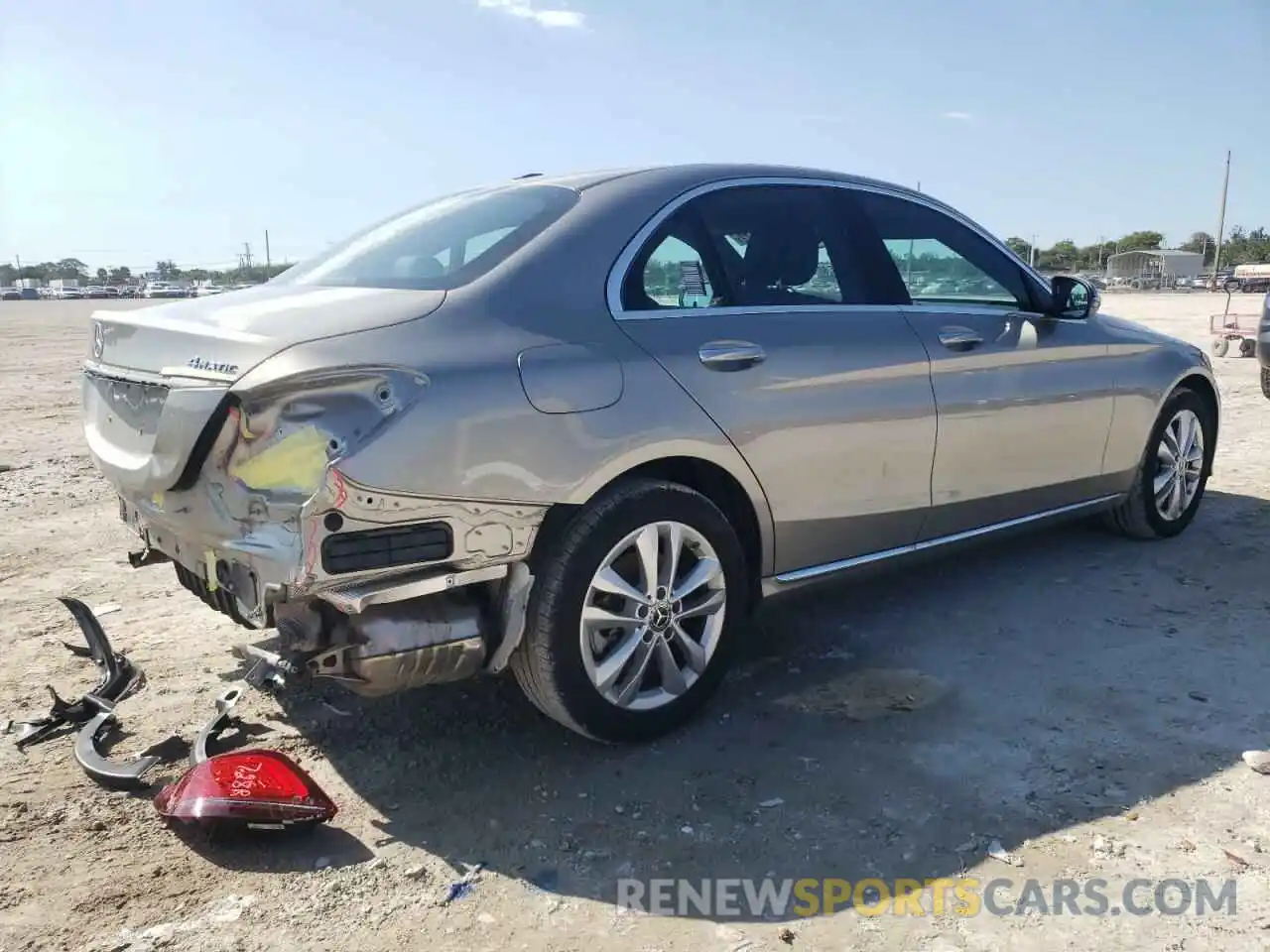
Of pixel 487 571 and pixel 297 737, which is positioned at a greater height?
pixel 487 571

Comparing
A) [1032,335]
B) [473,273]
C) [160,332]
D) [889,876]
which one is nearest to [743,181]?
[473,273]

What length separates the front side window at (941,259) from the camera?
4004 millimetres

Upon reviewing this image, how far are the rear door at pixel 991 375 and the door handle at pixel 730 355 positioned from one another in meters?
0.89

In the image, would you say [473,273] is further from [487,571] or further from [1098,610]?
[1098,610]

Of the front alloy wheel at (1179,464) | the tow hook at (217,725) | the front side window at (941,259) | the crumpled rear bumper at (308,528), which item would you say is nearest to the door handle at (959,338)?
the front side window at (941,259)

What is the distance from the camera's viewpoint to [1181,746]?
3152mm

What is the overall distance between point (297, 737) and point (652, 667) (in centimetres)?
116

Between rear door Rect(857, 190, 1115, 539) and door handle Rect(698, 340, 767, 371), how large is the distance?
0.89 m

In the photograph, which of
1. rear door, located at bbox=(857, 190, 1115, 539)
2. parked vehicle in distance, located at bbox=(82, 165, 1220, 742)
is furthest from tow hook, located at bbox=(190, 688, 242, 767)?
rear door, located at bbox=(857, 190, 1115, 539)

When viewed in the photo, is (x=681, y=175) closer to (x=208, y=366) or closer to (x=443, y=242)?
(x=443, y=242)

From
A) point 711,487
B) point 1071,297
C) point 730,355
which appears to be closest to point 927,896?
point 711,487

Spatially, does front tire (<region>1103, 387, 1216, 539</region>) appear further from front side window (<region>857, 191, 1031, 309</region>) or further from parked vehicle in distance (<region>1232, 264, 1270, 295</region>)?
parked vehicle in distance (<region>1232, 264, 1270, 295</region>)

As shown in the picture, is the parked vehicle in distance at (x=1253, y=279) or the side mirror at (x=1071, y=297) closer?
the side mirror at (x=1071, y=297)

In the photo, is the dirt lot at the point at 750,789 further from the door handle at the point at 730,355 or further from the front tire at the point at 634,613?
the door handle at the point at 730,355
